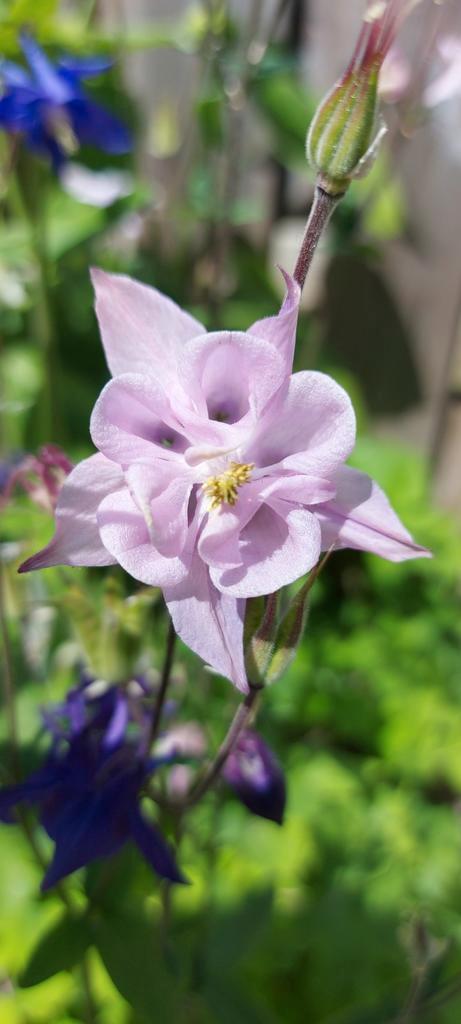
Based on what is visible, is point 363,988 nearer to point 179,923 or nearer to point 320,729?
point 179,923

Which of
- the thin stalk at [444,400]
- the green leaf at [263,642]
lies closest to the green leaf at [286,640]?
the green leaf at [263,642]

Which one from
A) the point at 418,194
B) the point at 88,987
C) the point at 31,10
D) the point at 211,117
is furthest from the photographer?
the point at 418,194

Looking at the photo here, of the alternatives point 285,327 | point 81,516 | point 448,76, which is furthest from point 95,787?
point 448,76

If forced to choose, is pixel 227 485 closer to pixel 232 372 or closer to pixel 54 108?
pixel 232 372

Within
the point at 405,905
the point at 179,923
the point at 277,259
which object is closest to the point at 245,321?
the point at 277,259

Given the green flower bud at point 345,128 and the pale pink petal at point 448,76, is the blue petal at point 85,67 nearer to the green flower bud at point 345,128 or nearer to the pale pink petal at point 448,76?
the pale pink petal at point 448,76

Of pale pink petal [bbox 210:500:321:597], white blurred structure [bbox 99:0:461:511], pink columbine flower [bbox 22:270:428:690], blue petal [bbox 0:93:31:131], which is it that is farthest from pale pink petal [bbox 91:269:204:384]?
white blurred structure [bbox 99:0:461:511]
